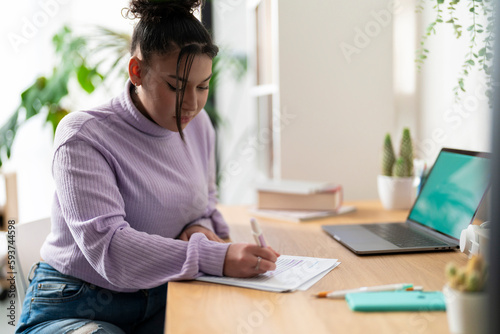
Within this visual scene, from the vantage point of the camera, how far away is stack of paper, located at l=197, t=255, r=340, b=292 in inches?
34.4

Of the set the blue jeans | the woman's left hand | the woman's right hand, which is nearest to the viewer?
the woman's right hand

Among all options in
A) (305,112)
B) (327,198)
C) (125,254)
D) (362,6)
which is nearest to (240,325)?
(125,254)

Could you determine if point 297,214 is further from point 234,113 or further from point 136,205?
point 234,113

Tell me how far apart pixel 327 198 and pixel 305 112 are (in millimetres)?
419

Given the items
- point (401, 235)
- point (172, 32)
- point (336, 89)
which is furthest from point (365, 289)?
point (336, 89)

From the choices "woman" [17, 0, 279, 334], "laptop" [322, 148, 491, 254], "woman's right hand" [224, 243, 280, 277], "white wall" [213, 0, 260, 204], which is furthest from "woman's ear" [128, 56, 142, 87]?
"white wall" [213, 0, 260, 204]

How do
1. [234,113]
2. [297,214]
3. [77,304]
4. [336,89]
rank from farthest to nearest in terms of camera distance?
[234,113], [336,89], [297,214], [77,304]

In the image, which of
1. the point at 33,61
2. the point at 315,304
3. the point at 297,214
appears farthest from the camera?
the point at 33,61

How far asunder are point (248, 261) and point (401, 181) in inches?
32.4

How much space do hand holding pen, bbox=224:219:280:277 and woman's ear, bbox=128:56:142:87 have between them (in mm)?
474

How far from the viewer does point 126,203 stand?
1101 mm

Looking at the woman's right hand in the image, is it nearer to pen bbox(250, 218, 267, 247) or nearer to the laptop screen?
pen bbox(250, 218, 267, 247)

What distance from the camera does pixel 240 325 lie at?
717 millimetres

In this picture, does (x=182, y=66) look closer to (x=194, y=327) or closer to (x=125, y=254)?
(x=125, y=254)
